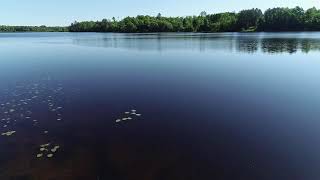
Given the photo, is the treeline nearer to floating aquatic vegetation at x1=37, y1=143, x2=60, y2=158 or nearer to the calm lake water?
the calm lake water

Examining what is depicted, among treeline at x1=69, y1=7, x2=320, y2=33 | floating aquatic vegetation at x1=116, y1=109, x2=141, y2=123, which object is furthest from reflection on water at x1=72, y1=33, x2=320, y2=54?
treeline at x1=69, y1=7, x2=320, y2=33

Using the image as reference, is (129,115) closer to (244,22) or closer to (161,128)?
Result: (161,128)

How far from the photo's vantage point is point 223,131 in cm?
1220

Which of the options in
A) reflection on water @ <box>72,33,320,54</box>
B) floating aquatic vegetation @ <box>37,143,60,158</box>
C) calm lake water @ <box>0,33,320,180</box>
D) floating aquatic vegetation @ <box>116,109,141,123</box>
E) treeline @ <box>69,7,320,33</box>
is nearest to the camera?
calm lake water @ <box>0,33,320,180</box>

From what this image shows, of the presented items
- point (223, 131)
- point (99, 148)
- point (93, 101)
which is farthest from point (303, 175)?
point (93, 101)

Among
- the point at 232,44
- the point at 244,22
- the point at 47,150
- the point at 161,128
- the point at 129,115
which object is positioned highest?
the point at 244,22

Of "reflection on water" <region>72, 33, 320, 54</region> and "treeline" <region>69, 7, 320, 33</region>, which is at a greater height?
"treeline" <region>69, 7, 320, 33</region>

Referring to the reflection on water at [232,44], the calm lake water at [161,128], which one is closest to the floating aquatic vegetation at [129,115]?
the calm lake water at [161,128]

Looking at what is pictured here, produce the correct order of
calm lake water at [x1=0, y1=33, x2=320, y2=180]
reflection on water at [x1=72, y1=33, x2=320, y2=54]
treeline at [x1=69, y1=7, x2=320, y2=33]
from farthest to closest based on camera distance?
treeline at [x1=69, y1=7, x2=320, y2=33] → reflection on water at [x1=72, y1=33, x2=320, y2=54] → calm lake water at [x1=0, y1=33, x2=320, y2=180]

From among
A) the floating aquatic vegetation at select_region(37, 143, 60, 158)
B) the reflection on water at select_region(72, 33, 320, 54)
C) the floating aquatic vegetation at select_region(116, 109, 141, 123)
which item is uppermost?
the reflection on water at select_region(72, 33, 320, 54)

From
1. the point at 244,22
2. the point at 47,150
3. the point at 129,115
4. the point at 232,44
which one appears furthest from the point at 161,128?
the point at 244,22

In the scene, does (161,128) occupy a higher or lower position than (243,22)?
lower

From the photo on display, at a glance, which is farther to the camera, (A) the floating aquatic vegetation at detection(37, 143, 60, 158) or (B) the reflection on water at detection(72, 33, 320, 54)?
(B) the reflection on water at detection(72, 33, 320, 54)

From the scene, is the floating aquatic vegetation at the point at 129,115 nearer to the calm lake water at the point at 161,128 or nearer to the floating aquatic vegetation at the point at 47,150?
the calm lake water at the point at 161,128
